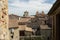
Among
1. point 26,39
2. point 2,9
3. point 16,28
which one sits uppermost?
point 2,9

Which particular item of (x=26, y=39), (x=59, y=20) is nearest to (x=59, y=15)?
(x=59, y=20)

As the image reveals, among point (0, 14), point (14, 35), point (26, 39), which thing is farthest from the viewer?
point (26, 39)

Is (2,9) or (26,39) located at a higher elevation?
(2,9)

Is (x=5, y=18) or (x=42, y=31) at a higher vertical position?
(x=5, y=18)

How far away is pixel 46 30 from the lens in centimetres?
3262

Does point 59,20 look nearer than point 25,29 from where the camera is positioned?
Yes

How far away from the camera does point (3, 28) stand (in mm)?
4297

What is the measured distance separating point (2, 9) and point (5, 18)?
232 millimetres

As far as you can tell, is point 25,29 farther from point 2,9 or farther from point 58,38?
point 2,9

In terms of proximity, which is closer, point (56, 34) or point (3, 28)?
point (3, 28)

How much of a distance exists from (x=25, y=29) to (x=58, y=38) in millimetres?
25211

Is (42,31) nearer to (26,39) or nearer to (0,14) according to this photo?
(26,39)

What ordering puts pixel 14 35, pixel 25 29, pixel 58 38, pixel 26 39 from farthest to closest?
pixel 25 29 → pixel 26 39 → pixel 14 35 → pixel 58 38

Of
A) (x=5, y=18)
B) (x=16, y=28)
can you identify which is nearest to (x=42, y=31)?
(x=16, y=28)
